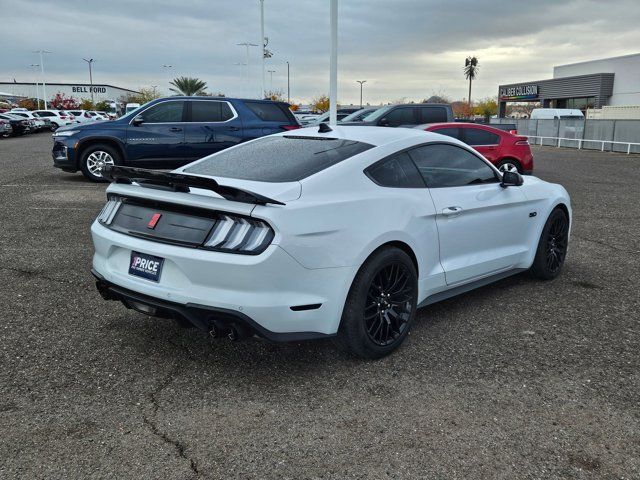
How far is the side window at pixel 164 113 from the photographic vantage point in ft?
40.2

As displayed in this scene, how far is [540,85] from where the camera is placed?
62.2 m

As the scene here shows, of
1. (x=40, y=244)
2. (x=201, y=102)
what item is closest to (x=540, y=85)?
(x=201, y=102)

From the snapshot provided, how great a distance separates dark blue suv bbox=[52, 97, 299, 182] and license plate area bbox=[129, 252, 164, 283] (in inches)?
348

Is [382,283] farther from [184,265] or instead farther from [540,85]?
[540,85]

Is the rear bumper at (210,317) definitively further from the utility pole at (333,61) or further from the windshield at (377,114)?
the windshield at (377,114)

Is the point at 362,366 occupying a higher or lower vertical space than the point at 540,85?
lower

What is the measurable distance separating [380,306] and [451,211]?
1.01 meters

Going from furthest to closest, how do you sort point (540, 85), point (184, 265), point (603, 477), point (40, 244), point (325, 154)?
point (540, 85) → point (40, 244) → point (325, 154) → point (184, 265) → point (603, 477)

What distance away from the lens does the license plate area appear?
360 centimetres

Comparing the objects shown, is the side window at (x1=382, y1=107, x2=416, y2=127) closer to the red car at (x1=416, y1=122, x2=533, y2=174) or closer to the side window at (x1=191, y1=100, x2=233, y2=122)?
the red car at (x1=416, y1=122, x2=533, y2=174)

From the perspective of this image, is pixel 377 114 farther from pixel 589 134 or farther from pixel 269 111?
pixel 589 134

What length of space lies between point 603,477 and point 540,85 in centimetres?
6547

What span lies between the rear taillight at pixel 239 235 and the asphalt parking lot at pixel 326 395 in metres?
0.86

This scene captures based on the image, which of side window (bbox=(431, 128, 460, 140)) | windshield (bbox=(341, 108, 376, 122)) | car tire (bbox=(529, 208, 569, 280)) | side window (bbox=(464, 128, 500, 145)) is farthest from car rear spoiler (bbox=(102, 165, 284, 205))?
windshield (bbox=(341, 108, 376, 122))
